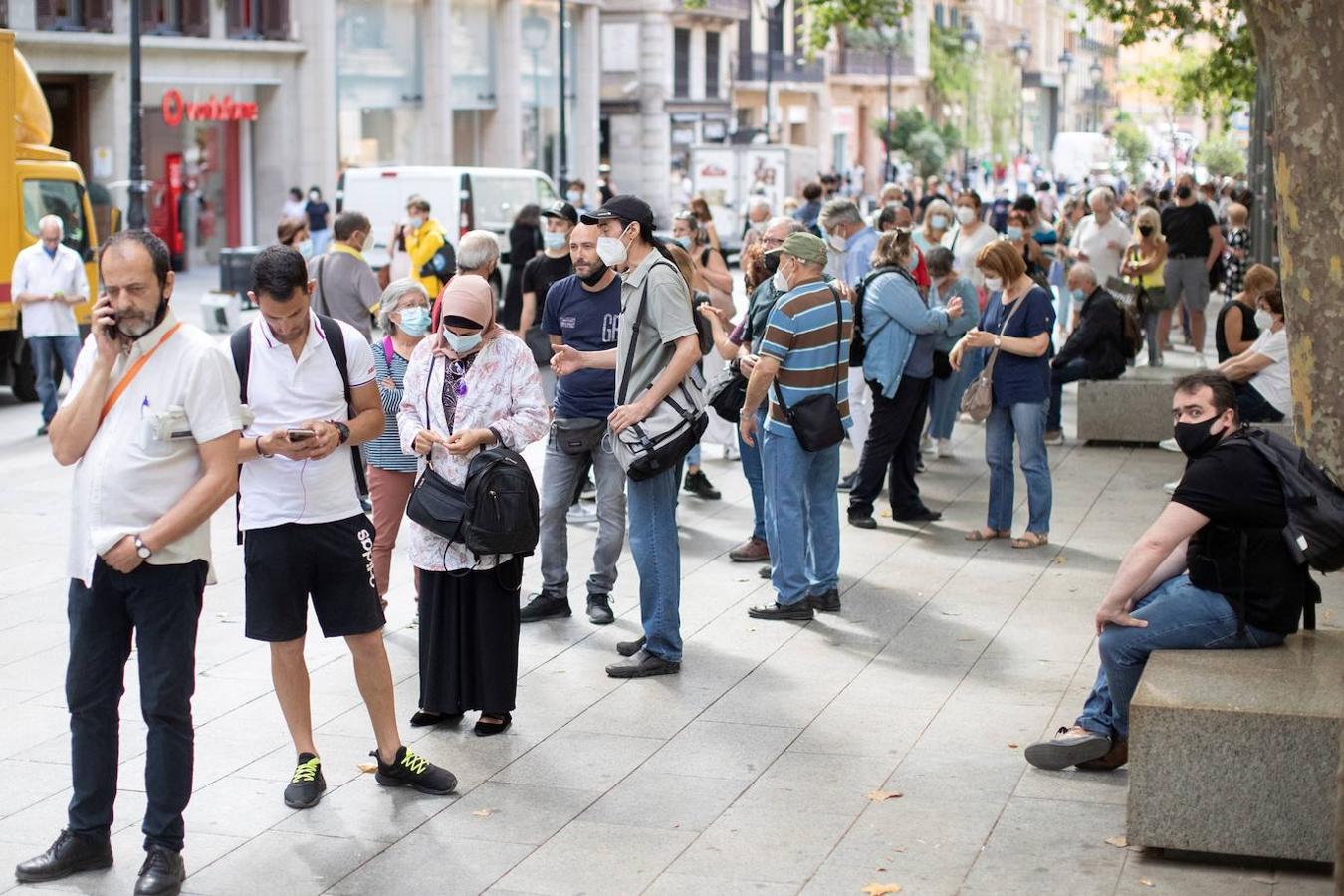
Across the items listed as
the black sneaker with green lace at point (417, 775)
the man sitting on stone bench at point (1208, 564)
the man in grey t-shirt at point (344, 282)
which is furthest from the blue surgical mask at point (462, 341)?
the man in grey t-shirt at point (344, 282)

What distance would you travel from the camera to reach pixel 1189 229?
63.3 ft

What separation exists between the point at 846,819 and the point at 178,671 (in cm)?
208

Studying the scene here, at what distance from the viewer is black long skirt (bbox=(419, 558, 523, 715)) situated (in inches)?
268

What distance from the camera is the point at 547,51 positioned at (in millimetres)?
49500

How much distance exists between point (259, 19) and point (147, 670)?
33.9m

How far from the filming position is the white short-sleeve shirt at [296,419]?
6000 millimetres

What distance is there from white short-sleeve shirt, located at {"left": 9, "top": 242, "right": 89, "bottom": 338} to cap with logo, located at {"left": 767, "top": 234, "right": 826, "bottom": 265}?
843 centimetres

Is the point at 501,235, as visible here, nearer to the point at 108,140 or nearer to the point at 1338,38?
the point at 108,140

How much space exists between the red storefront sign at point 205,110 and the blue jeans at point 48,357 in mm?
20430

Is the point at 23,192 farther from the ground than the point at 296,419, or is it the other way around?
the point at 23,192


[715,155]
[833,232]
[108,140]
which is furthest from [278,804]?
[715,155]

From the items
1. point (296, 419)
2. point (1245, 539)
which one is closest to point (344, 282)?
point (296, 419)

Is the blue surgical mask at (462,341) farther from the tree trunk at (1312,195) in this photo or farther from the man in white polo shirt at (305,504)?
the tree trunk at (1312,195)

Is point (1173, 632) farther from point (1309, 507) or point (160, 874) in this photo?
point (160, 874)
